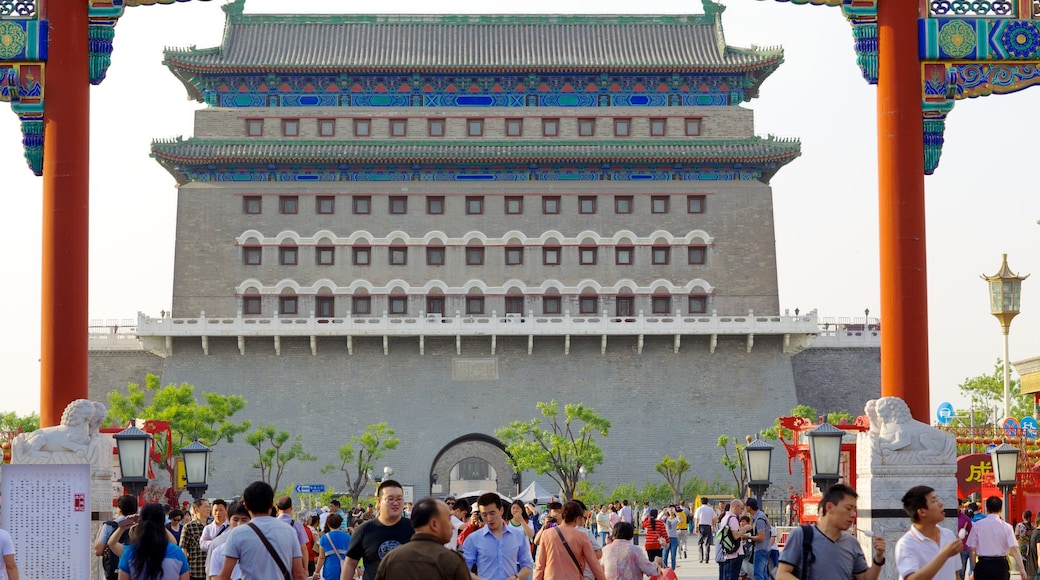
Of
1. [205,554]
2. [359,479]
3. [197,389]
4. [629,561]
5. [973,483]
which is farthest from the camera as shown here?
[197,389]

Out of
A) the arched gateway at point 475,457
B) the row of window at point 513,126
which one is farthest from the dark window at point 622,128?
the arched gateway at point 475,457

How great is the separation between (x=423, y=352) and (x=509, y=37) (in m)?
11.9

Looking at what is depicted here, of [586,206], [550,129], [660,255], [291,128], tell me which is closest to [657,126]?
[550,129]

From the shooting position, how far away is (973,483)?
26.7 metres

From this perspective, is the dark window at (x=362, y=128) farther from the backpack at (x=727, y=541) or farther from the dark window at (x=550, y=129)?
the backpack at (x=727, y=541)

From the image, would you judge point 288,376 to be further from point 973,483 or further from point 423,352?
point 973,483

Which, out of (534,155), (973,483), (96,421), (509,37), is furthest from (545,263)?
(96,421)

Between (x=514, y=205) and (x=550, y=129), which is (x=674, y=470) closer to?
(x=514, y=205)

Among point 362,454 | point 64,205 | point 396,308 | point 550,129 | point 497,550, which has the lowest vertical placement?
point 362,454

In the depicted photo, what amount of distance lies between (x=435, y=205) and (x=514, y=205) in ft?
8.88

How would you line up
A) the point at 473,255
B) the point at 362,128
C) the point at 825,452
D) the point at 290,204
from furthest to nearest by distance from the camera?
1. the point at 362,128
2. the point at 290,204
3. the point at 473,255
4. the point at 825,452

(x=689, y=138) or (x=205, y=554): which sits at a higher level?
(x=689, y=138)

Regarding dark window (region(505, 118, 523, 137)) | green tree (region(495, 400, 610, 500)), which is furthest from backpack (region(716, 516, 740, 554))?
dark window (region(505, 118, 523, 137))

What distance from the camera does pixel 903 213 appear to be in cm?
1559
